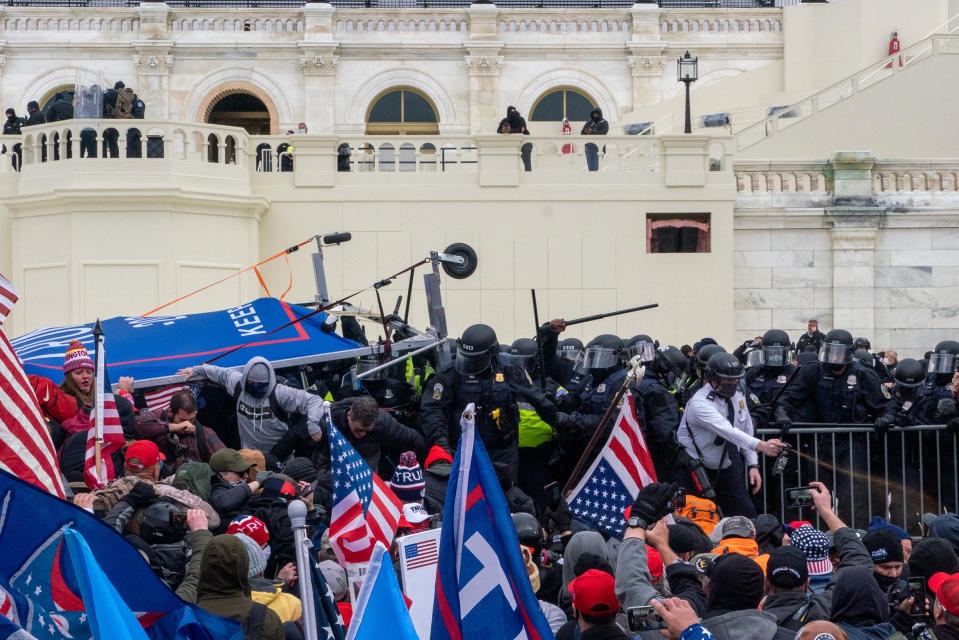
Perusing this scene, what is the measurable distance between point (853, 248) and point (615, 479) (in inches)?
512

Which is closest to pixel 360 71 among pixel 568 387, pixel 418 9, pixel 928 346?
pixel 418 9

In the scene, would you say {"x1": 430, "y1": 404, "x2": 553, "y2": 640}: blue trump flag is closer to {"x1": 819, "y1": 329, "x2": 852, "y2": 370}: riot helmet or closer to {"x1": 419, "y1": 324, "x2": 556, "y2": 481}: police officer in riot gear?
{"x1": 419, "y1": 324, "x2": 556, "y2": 481}: police officer in riot gear

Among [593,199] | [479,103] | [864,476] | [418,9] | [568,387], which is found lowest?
[864,476]

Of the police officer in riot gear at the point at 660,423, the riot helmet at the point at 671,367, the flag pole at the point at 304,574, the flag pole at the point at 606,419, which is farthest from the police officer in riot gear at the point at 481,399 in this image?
the flag pole at the point at 304,574

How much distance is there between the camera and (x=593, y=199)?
2095 centimetres

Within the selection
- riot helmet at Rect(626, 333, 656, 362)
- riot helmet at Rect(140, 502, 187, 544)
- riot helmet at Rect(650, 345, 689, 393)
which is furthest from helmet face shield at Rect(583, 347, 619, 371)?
riot helmet at Rect(140, 502, 187, 544)

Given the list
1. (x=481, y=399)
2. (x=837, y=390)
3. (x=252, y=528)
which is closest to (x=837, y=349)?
(x=837, y=390)

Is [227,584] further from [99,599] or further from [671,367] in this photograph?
[671,367]

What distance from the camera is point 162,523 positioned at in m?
7.73

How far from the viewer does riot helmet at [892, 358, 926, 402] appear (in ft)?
40.9

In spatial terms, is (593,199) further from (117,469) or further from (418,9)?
(418,9)

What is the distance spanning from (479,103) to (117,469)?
2674 centimetres

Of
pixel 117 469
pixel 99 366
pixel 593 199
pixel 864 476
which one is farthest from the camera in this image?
pixel 593 199

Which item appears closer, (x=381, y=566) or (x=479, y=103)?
(x=381, y=566)
